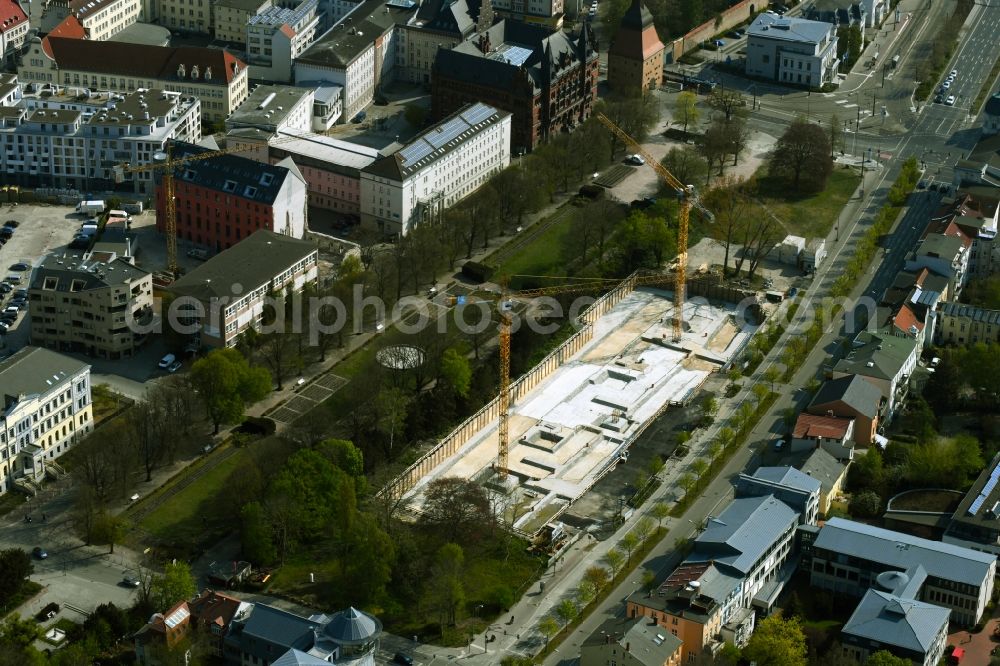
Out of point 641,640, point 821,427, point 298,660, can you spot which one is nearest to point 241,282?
point 821,427

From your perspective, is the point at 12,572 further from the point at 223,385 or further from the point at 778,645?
the point at 778,645

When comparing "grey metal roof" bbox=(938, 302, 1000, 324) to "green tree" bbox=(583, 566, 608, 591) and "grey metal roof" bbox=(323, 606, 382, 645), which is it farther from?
"grey metal roof" bbox=(323, 606, 382, 645)

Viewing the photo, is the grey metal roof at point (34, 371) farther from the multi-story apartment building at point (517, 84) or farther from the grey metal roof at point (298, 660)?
the multi-story apartment building at point (517, 84)

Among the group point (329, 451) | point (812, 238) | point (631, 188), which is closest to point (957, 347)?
point (812, 238)

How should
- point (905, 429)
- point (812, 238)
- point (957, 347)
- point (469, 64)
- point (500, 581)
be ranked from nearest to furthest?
point (500, 581) < point (905, 429) < point (957, 347) < point (812, 238) < point (469, 64)

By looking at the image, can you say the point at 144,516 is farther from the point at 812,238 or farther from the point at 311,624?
the point at 812,238

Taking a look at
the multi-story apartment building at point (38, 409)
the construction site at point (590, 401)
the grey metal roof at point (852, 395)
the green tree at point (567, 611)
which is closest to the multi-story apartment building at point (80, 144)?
the multi-story apartment building at point (38, 409)
